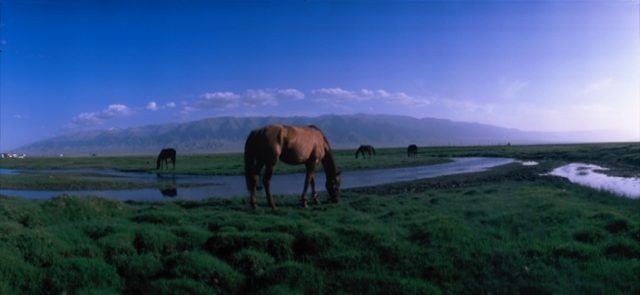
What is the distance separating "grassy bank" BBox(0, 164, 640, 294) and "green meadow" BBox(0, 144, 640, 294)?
0.03 m

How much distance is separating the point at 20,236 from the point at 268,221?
5723 millimetres

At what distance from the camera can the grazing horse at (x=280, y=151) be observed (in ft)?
48.0

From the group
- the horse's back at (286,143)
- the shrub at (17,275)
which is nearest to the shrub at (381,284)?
the shrub at (17,275)

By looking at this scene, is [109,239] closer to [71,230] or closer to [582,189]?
[71,230]

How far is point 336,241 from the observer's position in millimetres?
9656

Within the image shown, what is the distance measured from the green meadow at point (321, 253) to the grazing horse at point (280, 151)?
227 cm

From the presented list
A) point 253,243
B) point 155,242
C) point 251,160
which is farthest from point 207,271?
point 251,160

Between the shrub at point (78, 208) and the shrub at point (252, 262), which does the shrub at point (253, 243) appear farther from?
the shrub at point (78, 208)

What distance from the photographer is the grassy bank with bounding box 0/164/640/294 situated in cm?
798

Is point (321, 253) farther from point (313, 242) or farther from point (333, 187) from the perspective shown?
point (333, 187)

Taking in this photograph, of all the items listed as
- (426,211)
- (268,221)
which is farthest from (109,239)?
(426,211)

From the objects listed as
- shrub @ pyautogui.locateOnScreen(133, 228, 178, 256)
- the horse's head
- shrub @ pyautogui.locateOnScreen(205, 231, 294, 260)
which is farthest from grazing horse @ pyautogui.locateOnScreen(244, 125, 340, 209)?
shrub @ pyautogui.locateOnScreen(133, 228, 178, 256)

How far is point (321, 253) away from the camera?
30.6 ft

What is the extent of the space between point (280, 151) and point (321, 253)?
20.6ft
